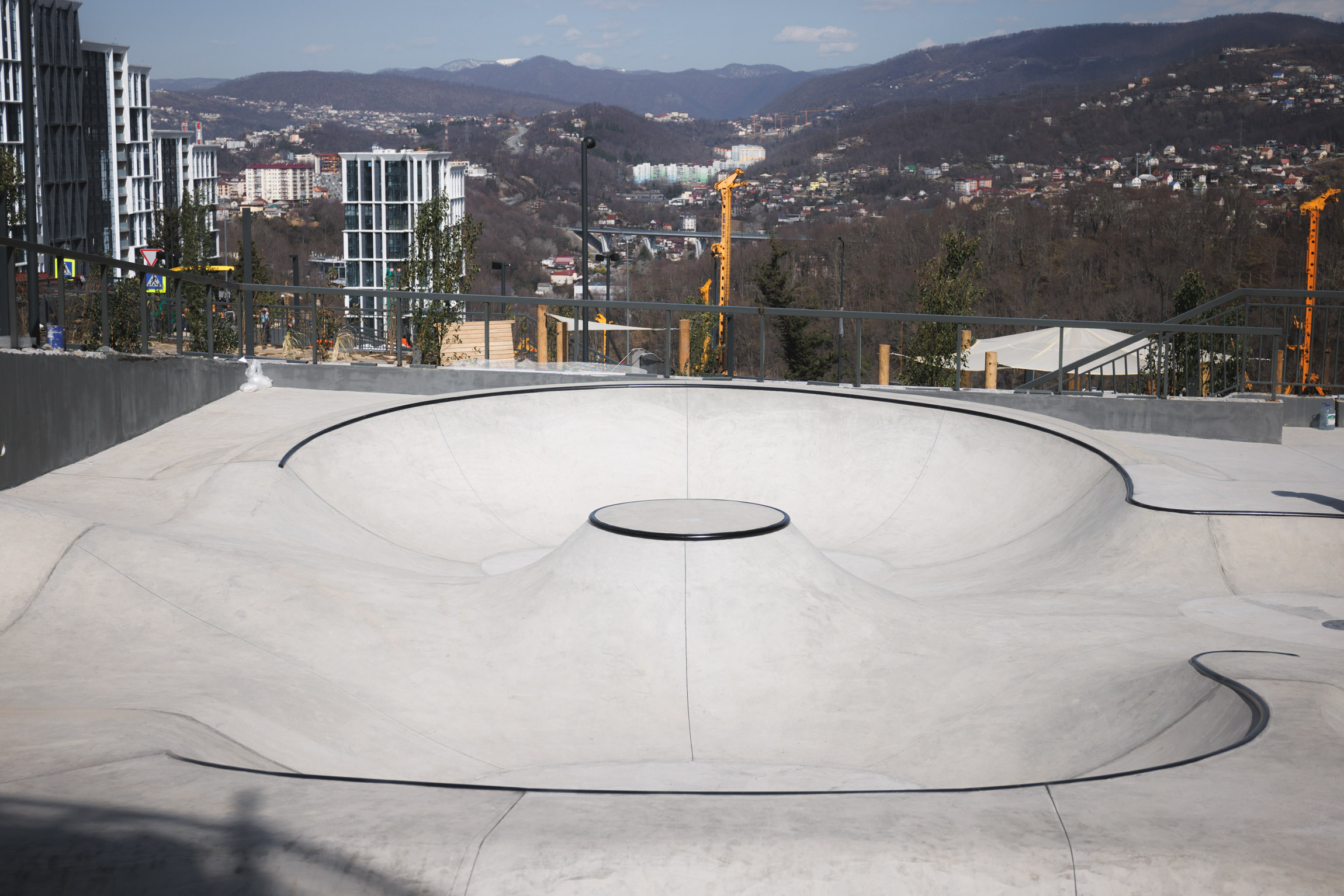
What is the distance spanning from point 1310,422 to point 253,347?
669 inches

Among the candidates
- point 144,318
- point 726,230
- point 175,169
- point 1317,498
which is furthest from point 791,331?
point 175,169

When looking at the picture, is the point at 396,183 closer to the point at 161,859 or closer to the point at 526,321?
the point at 526,321

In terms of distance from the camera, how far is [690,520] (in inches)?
333

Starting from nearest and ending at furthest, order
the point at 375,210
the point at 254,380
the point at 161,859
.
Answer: the point at 161,859
the point at 254,380
the point at 375,210

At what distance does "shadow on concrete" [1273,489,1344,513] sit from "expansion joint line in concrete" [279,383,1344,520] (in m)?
0.56

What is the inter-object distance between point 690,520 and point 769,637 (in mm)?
1414

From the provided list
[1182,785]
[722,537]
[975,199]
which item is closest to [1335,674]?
[1182,785]

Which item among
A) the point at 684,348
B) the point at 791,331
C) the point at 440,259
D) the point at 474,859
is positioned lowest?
the point at 474,859

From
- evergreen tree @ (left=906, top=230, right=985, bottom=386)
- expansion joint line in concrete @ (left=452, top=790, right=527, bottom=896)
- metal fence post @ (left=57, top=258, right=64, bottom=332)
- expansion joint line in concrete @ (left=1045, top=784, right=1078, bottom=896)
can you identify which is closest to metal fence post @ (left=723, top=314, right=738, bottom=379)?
metal fence post @ (left=57, top=258, right=64, bottom=332)

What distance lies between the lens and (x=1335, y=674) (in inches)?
234

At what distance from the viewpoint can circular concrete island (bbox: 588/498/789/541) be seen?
7887 millimetres

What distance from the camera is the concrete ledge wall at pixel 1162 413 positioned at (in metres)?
14.3

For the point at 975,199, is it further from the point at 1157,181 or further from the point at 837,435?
the point at 837,435

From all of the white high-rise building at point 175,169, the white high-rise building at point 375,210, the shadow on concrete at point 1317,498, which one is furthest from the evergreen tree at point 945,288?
the white high-rise building at point 375,210
